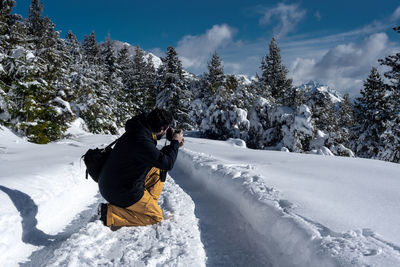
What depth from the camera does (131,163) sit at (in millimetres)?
3074

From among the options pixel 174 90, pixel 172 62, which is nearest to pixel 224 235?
pixel 174 90

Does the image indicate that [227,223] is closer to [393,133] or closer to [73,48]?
[393,133]

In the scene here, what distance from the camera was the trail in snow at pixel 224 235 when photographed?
9.36ft

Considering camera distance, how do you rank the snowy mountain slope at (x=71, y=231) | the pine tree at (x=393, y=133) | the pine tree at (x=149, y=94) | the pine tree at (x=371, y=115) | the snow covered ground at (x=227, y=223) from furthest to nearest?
the pine tree at (x=149, y=94)
the pine tree at (x=371, y=115)
the pine tree at (x=393, y=133)
the snowy mountain slope at (x=71, y=231)
the snow covered ground at (x=227, y=223)

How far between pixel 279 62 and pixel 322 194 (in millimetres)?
34653

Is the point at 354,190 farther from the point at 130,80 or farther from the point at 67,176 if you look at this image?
the point at 130,80

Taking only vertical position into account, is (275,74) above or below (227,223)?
above

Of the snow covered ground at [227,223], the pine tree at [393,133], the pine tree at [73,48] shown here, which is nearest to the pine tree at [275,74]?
the pine tree at [393,133]

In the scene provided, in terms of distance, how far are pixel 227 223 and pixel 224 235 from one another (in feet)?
1.23

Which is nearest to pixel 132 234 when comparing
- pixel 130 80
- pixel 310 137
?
pixel 310 137

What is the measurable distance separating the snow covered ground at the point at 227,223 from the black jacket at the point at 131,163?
0.50m

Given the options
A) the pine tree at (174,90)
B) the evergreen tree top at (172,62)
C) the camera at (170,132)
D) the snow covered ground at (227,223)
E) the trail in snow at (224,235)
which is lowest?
the trail in snow at (224,235)

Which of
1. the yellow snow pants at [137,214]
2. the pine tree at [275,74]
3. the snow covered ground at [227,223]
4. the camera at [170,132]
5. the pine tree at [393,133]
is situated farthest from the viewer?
the pine tree at [275,74]

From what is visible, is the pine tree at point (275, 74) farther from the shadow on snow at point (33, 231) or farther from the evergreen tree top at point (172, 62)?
the shadow on snow at point (33, 231)
